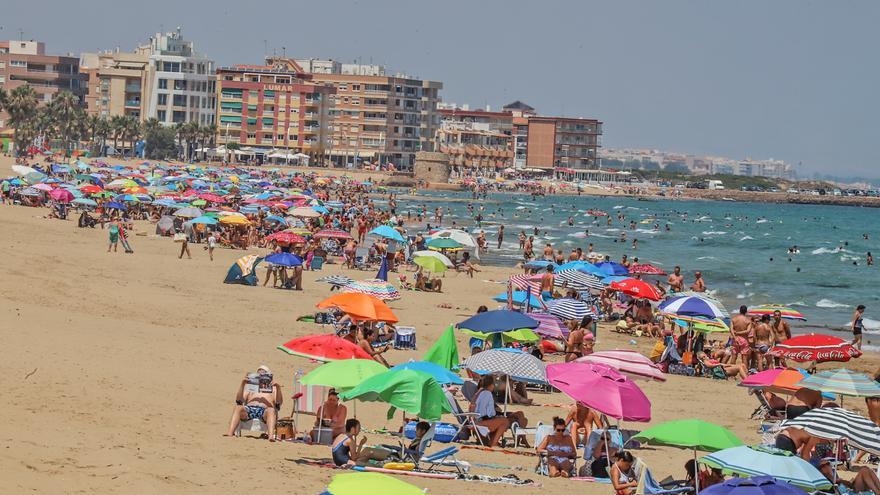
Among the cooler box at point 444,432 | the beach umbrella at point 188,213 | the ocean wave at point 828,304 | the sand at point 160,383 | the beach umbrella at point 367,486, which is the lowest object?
the ocean wave at point 828,304

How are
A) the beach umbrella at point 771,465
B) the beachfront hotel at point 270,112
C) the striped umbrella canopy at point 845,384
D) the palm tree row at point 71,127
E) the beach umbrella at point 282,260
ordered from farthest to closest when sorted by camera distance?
1. the beachfront hotel at point 270,112
2. the palm tree row at point 71,127
3. the beach umbrella at point 282,260
4. the striped umbrella canopy at point 845,384
5. the beach umbrella at point 771,465

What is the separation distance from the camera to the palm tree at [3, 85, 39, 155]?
84.1 meters

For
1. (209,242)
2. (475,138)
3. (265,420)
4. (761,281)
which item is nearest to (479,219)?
(761,281)

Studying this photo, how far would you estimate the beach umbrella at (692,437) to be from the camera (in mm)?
11125

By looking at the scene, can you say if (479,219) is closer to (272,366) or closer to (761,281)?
(761,281)

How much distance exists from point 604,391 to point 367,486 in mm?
5575

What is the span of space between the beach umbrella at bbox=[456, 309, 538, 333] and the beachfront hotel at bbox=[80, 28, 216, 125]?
101 metres

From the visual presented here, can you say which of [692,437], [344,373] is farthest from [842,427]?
[344,373]

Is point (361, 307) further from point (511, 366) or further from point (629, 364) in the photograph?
point (629, 364)

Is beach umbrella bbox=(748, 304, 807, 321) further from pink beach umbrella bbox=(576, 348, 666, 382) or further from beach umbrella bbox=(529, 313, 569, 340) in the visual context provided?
pink beach umbrella bbox=(576, 348, 666, 382)

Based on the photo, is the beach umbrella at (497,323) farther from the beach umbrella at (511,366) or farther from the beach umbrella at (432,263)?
the beach umbrella at (432,263)

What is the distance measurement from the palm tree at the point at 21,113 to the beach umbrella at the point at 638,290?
67.6 metres

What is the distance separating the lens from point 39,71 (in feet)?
427

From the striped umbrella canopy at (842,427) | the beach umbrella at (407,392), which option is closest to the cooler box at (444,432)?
the beach umbrella at (407,392)
